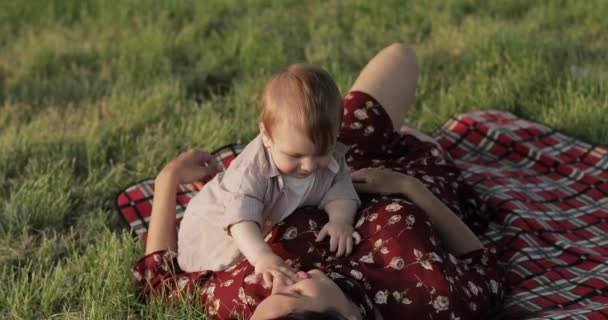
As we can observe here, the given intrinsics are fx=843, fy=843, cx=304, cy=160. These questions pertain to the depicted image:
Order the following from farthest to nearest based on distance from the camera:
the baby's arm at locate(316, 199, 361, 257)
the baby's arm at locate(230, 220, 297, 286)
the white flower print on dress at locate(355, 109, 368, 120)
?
the white flower print on dress at locate(355, 109, 368, 120) → the baby's arm at locate(316, 199, 361, 257) → the baby's arm at locate(230, 220, 297, 286)

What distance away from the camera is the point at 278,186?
255cm

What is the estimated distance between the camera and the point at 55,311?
2789mm

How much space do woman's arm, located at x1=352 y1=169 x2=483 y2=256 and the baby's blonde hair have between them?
43cm

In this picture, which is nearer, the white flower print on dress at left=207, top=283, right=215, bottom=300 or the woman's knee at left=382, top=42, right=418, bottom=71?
the white flower print on dress at left=207, top=283, right=215, bottom=300

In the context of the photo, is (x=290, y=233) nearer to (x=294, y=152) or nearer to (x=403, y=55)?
(x=294, y=152)

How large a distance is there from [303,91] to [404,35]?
3.08 m

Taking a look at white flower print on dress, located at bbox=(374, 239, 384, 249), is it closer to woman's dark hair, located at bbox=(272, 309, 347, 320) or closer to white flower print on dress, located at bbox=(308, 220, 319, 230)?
white flower print on dress, located at bbox=(308, 220, 319, 230)

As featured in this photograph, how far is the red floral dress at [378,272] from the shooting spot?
7.61 ft

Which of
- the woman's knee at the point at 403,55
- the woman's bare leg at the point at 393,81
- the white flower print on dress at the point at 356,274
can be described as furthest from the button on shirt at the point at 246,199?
the woman's knee at the point at 403,55

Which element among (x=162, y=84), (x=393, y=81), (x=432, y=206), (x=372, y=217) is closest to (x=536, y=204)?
(x=393, y=81)

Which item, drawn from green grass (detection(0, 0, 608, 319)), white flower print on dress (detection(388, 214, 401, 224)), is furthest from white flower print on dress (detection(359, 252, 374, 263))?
green grass (detection(0, 0, 608, 319))

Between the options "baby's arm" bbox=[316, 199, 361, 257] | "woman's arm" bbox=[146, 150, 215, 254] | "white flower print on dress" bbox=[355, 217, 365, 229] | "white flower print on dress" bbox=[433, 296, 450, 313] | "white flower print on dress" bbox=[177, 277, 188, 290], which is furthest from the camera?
"woman's arm" bbox=[146, 150, 215, 254]

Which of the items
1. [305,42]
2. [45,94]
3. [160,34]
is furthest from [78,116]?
[305,42]

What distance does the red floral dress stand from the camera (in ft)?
7.61
